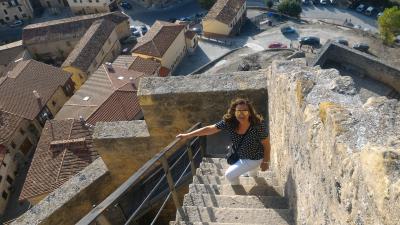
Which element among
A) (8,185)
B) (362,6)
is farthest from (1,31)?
(362,6)

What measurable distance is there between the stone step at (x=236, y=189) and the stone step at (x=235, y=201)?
226 millimetres

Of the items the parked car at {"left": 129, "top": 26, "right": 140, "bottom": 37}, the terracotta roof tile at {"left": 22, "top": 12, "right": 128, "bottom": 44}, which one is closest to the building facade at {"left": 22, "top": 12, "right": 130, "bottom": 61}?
the terracotta roof tile at {"left": 22, "top": 12, "right": 128, "bottom": 44}

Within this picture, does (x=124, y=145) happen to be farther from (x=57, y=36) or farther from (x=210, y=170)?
(x=57, y=36)

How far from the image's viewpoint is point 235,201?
5469mm

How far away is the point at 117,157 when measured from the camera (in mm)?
7789

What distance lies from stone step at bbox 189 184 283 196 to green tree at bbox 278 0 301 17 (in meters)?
32.6

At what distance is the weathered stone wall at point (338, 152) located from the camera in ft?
7.35

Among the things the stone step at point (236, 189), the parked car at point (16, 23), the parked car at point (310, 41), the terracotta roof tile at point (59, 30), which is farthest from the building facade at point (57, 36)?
the stone step at point (236, 189)

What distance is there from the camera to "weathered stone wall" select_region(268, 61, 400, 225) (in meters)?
2.24

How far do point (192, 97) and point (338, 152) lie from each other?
14.8ft

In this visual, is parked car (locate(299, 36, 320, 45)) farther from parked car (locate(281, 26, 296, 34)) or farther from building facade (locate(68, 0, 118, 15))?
building facade (locate(68, 0, 118, 15))

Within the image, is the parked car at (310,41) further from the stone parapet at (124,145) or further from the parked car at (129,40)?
the stone parapet at (124,145)

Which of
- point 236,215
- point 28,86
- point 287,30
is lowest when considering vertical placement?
point 287,30

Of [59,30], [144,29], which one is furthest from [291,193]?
[144,29]
